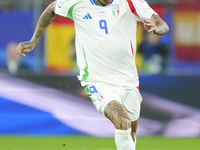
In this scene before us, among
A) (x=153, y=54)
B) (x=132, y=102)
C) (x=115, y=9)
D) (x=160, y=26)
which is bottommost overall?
(x=153, y=54)

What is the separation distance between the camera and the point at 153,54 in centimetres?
1091

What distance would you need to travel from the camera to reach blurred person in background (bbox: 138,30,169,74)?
429 inches

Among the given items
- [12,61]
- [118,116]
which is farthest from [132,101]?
[12,61]

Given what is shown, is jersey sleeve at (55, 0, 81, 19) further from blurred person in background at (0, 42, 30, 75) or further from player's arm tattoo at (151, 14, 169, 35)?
blurred person in background at (0, 42, 30, 75)

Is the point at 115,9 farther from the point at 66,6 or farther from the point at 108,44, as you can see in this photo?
the point at 66,6

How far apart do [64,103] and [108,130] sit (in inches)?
41.3

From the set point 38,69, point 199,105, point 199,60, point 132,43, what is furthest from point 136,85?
point 199,60

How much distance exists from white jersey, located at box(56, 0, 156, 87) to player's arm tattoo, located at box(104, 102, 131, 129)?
1.47ft

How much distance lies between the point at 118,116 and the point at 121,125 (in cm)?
11

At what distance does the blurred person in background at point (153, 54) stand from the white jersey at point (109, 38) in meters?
5.08

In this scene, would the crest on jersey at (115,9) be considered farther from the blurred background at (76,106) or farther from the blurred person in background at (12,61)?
the blurred person in background at (12,61)

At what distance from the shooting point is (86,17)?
5.80 m

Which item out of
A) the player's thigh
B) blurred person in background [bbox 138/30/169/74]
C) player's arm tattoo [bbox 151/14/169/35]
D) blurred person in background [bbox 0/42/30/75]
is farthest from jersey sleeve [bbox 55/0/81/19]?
blurred person in background [bbox 0/42/30/75]

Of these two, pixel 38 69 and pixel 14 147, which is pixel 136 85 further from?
pixel 38 69
